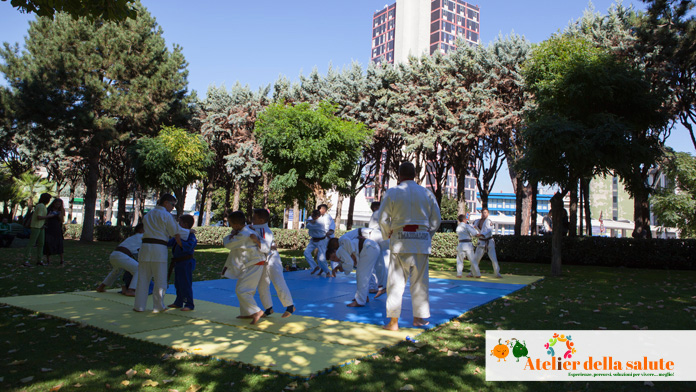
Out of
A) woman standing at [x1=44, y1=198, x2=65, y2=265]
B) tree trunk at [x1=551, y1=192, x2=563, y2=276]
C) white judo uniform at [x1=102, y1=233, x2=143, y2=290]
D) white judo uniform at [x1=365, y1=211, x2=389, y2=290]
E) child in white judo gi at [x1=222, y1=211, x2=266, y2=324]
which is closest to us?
child in white judo gi at [x1=222, y1=211, x2=266, y2=324]

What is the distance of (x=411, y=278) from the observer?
19.7 feet

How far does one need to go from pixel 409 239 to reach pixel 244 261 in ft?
7.65

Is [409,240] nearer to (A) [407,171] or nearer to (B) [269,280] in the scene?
(A) [407,171]

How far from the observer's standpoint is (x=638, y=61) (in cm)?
1773

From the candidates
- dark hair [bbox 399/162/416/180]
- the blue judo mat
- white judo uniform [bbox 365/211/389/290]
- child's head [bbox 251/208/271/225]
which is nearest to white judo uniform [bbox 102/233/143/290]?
the blue judo mat

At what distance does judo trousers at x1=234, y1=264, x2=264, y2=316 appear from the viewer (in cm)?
621

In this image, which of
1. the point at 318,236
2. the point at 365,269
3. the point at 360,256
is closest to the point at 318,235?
the point at 318,236

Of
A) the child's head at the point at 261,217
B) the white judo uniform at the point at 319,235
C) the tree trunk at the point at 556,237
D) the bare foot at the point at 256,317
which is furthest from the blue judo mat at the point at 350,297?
the tree trunk at the point at 556,237

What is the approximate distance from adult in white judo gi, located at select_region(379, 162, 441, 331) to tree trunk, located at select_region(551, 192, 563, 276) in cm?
914

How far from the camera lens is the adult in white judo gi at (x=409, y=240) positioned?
5.90 m

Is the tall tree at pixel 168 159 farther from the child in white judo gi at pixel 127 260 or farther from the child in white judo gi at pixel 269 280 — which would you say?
the child in white judo gi at pixel 269 280

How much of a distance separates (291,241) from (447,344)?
21270 millimetres

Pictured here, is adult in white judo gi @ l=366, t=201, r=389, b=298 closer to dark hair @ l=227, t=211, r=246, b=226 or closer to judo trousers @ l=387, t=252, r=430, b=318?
judo trousers @ l=387, t=252, r=430, b=318

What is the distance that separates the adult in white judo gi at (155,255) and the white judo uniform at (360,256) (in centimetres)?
303
